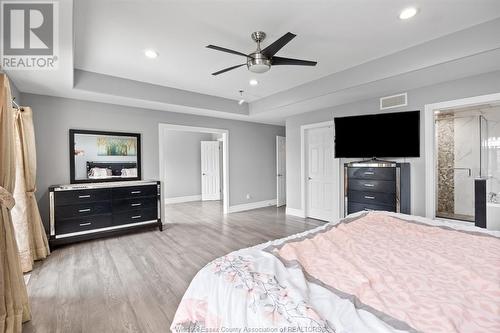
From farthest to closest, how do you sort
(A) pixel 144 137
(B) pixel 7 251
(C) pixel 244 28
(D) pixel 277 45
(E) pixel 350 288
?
(A) pixel 144 137 → (C) pixel 244 28 → (D) pixel 277 45 → (B) pixel 7 251 → (E) pixel 350 288

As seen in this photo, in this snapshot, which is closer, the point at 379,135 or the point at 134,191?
the point at 379,135

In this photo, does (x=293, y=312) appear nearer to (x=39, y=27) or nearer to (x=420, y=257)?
(x=420, y=257)

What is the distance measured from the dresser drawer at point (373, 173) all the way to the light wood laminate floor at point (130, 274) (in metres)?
1.38

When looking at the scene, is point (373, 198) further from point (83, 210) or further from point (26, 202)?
point (26, 202)

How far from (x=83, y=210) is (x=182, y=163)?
12.8ft

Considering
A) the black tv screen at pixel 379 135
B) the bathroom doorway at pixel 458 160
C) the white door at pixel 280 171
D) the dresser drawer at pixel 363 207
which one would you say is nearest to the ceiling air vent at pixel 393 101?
the black tv screen at pixel 379 135

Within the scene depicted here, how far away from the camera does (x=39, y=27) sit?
2.00m

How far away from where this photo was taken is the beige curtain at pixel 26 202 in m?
2.76

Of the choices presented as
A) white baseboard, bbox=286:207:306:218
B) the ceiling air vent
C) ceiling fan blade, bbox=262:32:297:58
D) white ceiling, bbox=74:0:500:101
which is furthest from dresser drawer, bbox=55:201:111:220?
the ceiling air vent

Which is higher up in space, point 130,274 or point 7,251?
point 7,251

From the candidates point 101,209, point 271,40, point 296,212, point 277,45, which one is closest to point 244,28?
point 271,40

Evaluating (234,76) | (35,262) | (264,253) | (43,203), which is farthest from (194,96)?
(264,253)

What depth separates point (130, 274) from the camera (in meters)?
2.64

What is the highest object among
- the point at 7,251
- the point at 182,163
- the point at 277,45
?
the point at 277,45
